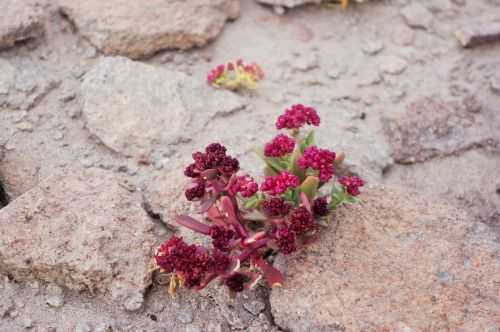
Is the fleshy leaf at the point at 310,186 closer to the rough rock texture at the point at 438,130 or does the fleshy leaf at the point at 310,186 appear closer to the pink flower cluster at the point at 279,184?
the pink flower cluster at the point at 279,184

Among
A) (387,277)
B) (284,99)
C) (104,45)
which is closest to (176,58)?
(104,45)

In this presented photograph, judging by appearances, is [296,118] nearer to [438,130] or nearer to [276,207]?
[276,207]

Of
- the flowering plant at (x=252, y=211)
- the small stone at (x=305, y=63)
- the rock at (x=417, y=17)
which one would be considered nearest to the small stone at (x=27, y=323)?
the flowering plant at (x=252, y=211)

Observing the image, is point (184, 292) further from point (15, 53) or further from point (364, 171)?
point (15, 53)

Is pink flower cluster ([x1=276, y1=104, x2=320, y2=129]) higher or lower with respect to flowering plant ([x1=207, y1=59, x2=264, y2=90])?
higher

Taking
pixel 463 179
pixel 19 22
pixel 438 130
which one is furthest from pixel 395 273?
pixel 19 22

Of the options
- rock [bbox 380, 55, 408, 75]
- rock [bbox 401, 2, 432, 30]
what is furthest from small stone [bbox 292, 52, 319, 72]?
rock [bbox 401, 2, 432, 30]

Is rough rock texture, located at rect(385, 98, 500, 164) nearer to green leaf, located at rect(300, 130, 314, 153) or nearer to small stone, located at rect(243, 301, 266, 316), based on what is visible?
green leaf, located at rect(300, 130, 314, 153)
